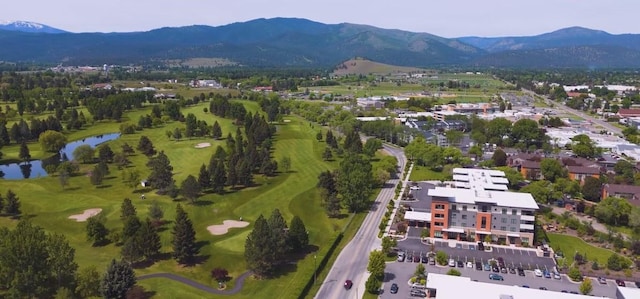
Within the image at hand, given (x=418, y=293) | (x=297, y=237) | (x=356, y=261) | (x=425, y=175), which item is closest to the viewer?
(x=418, y=293)

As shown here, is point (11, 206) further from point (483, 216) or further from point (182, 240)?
point (483, 216)

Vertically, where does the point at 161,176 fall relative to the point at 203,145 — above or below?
above

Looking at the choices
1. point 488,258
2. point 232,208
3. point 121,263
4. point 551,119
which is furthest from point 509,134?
point 121,263

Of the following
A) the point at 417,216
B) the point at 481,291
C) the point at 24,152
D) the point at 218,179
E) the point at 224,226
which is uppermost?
the point at 24,152

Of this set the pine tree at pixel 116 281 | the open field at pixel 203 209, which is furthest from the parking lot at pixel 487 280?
the pine tree at pixel 116 281

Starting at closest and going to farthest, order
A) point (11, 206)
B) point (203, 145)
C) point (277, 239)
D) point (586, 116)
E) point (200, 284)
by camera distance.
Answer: point (200, 284)
point (277, 239)
point (11, 206)
point (203, 145)
point (586, 116)

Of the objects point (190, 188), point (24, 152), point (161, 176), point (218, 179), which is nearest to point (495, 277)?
point (190, 188)
